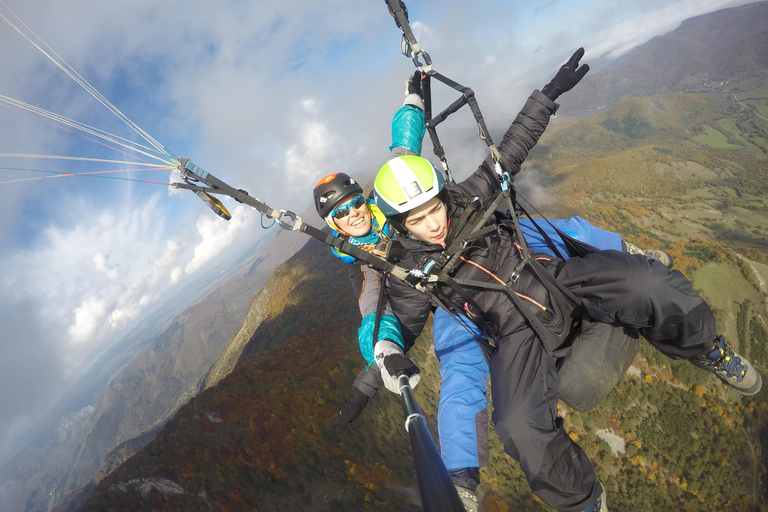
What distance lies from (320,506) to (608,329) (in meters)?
29.4

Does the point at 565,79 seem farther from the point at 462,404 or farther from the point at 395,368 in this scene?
the point at 462,404

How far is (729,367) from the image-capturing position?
14.4ft

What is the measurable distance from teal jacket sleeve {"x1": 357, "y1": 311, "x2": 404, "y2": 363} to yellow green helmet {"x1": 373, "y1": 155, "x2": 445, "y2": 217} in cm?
177

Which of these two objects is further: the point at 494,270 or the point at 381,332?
the point at 381,332

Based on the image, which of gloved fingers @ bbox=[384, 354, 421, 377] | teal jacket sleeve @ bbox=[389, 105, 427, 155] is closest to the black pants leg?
gloved fingers @ bbox=[384, 354, 421, 377]

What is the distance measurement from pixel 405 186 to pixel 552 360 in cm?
290

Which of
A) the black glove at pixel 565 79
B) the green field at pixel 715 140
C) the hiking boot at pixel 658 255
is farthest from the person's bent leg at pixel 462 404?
the green field at pixel 715 140

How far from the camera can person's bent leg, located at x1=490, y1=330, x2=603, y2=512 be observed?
3.68 meters

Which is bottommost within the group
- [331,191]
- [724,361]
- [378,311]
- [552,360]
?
[724,361]

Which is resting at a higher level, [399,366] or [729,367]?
[399,366]

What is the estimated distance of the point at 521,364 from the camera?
3.96 meters

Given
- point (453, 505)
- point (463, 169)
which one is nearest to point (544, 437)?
point (453, 505)

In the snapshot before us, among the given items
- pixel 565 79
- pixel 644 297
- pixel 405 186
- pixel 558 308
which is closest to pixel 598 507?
pixel 558 308

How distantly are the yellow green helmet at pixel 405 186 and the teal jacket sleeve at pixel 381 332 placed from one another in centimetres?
177
